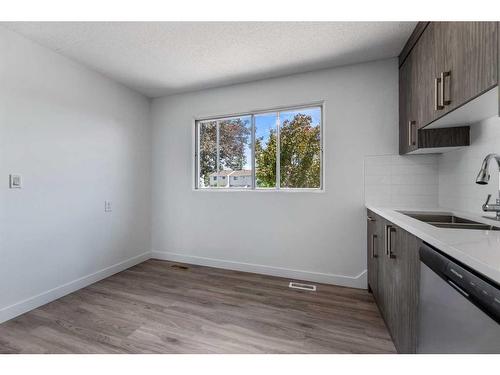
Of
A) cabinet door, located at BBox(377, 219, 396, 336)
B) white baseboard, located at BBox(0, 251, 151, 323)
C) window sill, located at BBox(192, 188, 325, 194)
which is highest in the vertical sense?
window sill, located at BBox(192, 188, 325, 194)

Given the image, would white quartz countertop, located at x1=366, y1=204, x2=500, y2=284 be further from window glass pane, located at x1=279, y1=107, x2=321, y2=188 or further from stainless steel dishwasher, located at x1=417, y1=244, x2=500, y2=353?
window glass pane, located at x1=279, y1=107, x2=321, y2=188

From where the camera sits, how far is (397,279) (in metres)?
1.49

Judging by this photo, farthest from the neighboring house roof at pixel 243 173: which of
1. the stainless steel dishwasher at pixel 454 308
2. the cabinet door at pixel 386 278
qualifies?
the stainless steel dishwasher at pixel 454 308

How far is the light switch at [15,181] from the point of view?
6.46 feet

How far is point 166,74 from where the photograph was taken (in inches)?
110

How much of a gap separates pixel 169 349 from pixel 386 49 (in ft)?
10.3

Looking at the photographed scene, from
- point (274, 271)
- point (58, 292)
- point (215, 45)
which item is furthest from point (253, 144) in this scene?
point (58, 292)

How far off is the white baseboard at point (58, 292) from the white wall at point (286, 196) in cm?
61

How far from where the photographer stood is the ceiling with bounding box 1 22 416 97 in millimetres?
1949

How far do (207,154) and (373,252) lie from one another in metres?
2.38

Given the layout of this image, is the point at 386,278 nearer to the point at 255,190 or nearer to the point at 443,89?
the point at 443,89

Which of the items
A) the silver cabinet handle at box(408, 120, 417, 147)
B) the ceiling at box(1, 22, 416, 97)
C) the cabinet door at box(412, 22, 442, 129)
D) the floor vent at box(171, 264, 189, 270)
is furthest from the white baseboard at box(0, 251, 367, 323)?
the ceiling at box(1, 22, 416, 97)
